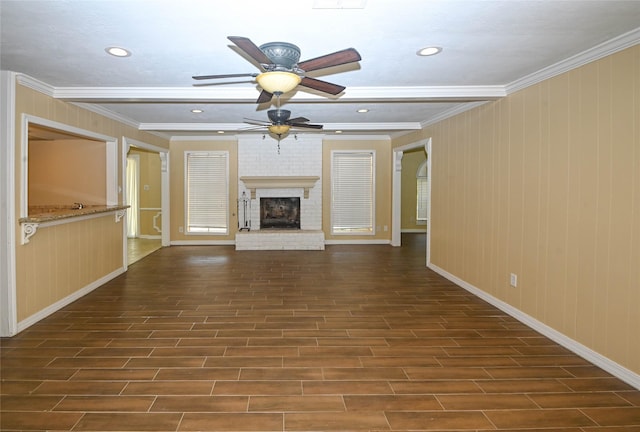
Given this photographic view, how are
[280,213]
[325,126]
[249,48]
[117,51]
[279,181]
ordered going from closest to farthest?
[249,48] < [117,51] < [325,126] < [279,181] < [280,213]

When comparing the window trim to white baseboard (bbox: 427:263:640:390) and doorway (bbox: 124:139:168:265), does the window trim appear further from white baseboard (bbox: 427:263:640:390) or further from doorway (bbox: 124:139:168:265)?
white baseboard (bbox: 427:263:640:390)

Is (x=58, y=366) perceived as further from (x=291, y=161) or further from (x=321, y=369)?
(x=291, y=161)

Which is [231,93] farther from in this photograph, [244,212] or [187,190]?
[187,190]

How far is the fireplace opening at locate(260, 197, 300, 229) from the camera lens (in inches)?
353

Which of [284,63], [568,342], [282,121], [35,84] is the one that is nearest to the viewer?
[284,63]

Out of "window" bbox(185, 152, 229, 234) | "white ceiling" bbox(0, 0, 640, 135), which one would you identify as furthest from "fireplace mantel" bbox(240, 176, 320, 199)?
"white ceiling" bbox(0, 0, 640, 135)

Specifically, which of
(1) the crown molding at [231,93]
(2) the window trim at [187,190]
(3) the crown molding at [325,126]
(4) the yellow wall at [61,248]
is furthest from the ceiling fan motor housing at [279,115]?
(2) the window trim at [187,190]

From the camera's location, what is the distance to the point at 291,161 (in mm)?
8805

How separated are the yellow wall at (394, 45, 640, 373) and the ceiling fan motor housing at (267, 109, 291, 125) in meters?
2.54

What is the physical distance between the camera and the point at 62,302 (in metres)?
4.40

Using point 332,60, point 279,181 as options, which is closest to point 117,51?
point 332,60

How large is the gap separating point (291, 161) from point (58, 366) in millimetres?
6493

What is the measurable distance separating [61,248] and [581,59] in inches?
222

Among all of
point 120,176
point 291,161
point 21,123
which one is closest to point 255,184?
point 291,161
